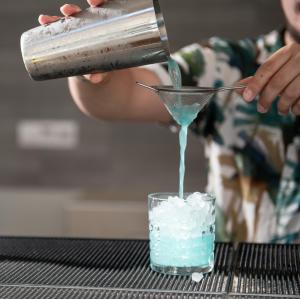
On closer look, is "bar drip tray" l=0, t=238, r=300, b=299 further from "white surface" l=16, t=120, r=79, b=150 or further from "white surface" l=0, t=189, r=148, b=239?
"white surface" l=16, t=120, r=79, b=150

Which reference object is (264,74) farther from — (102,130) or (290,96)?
(102,130)

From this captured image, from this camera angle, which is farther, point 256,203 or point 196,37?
point 196,37

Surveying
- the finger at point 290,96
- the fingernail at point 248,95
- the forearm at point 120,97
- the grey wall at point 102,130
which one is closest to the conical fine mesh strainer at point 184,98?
the fingernail at point 248,95

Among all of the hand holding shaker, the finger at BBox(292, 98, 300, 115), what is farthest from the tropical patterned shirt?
the hand holding shaker

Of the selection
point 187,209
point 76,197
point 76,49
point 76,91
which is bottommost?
point 76,197

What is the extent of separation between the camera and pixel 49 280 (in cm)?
121

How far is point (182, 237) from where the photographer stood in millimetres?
1255

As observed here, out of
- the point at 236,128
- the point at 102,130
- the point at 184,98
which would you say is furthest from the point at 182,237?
the point at 102,130

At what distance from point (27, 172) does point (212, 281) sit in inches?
104

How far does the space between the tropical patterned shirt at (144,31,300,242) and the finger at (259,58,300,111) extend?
22.2 inches

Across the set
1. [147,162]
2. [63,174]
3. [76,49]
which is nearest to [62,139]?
[63,174]

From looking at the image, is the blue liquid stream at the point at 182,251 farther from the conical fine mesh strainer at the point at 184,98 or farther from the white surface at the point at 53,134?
the white surface at the point at 53,134

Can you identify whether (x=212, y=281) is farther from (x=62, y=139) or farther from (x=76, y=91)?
(x=62, y=139)

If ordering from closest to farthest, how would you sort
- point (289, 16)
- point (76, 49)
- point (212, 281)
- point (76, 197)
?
point (212, 281)
point (76, 49)
point (289, 16)
point (76, 197)
